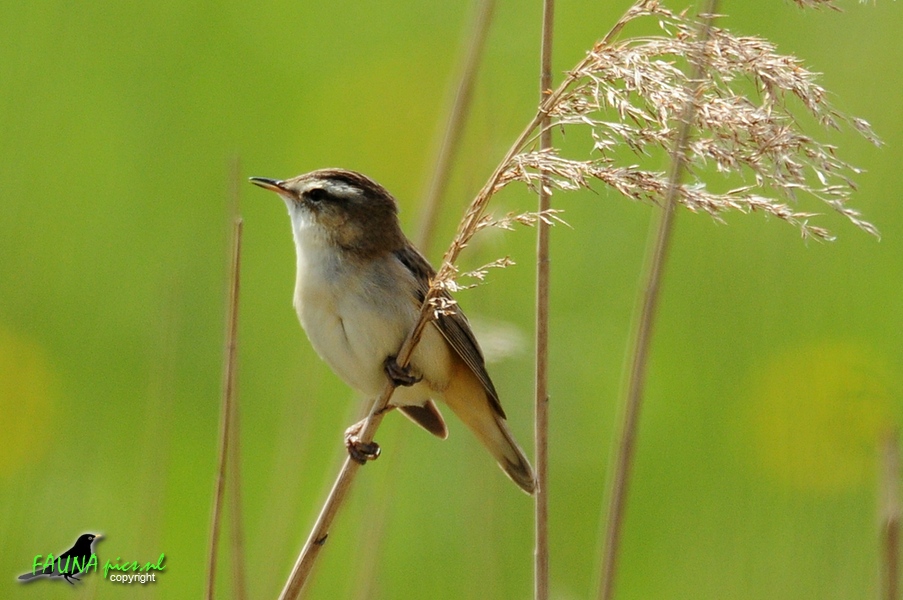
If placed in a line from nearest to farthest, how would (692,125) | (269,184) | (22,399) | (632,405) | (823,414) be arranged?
1. (692,125)
2. (632,405)
3. (269,184)
4. (823,414)
5. (22,399)

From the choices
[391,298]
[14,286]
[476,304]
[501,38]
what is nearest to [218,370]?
[14,286]

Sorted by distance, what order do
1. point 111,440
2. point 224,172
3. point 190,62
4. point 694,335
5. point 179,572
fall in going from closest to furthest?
point 179,572 < point 111,440 < point 694,335 < point 224,172 < point 190,62

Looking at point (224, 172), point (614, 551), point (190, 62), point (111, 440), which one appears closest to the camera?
point (614, 551)

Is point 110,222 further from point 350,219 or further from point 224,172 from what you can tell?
point 350,219

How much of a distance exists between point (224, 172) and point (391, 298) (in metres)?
3.56

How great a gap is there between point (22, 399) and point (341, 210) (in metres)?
2.57

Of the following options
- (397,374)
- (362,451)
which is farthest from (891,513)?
(397,374)

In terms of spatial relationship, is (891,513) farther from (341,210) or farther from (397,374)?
(341,210)

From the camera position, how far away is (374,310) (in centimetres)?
324

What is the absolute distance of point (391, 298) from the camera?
10.7ft

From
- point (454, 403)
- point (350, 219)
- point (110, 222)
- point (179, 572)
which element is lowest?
point (179, 572)

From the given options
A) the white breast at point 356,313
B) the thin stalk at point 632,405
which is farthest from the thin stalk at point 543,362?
the white breast at point 356,313

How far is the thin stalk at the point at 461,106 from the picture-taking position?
318 centimetres

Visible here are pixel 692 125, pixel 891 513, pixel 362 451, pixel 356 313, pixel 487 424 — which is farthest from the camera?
pixel 487 424
